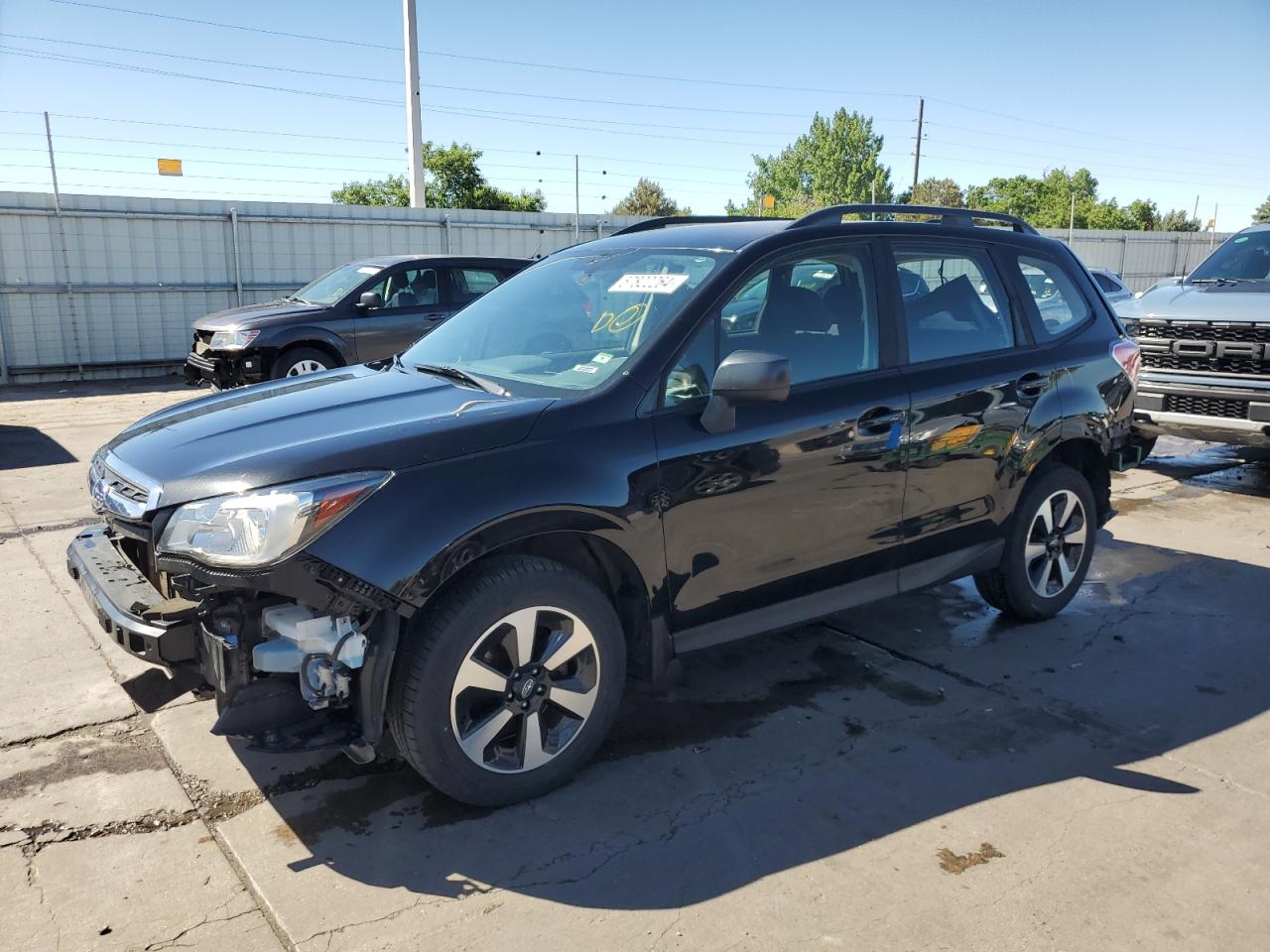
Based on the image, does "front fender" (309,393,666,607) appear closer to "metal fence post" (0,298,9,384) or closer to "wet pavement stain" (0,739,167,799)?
"wet pavement stain" (0,739,167,799)

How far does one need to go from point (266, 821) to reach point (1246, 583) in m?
5.30

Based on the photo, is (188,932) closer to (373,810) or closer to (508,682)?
(373,810)

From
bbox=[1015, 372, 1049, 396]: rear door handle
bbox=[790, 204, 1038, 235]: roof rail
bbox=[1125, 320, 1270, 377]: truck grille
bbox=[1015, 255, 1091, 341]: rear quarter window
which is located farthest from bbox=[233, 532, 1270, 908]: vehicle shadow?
bbox=[1125, 320, 1270, 377]: truck grille

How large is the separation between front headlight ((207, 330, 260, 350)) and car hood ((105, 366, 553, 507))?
7080 millimetres

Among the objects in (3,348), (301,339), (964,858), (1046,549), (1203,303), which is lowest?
(964,858)

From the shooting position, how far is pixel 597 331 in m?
3.74

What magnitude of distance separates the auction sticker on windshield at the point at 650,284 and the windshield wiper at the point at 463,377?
0.64 m

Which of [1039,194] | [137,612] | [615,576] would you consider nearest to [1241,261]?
[615,576]

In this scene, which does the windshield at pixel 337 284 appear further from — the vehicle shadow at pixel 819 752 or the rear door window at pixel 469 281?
the vehicle shadow at pixel 819 752

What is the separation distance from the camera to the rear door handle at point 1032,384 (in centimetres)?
452

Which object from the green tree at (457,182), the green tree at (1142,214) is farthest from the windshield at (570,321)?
the green tree at (1142,214)

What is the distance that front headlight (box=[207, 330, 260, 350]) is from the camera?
413 inches

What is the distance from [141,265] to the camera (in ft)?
49.5

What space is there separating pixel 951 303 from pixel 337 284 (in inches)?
343
